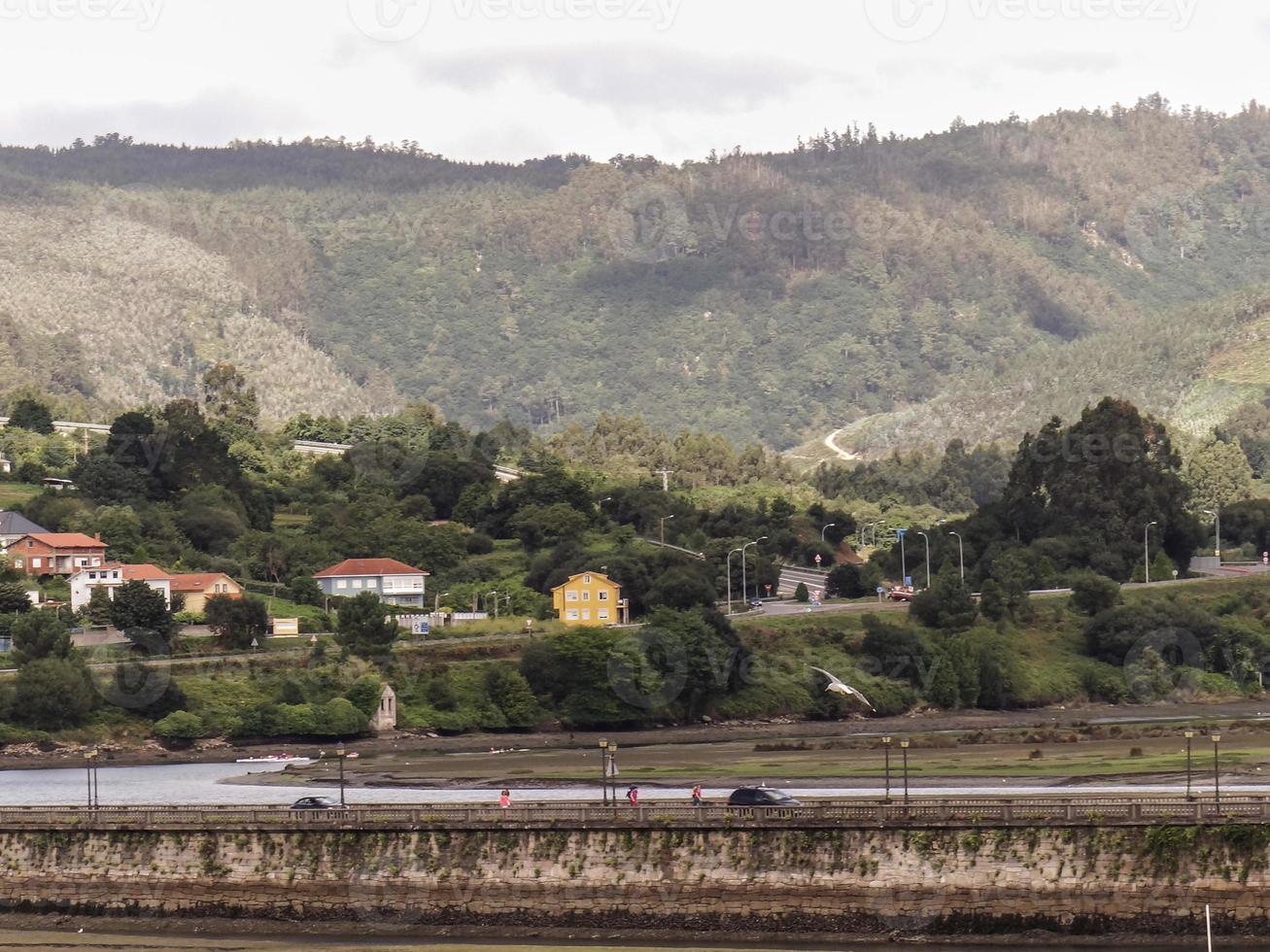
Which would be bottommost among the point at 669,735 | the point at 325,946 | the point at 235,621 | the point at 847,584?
the point at 325,946

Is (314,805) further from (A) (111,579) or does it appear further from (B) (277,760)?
(A) (111,579)

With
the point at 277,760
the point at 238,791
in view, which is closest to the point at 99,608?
the point at 277,760

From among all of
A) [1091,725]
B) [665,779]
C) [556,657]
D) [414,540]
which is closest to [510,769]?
[665,779]

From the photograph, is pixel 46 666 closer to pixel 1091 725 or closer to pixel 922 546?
pixel 1091 725

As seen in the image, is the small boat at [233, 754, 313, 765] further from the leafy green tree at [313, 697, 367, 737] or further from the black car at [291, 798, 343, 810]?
the black car at [291, 798, 343, 810]

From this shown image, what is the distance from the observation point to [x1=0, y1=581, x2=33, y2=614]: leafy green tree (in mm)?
150625

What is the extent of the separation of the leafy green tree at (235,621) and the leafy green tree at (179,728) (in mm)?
18494

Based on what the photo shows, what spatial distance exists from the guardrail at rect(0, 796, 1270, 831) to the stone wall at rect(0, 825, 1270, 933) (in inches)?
14.0

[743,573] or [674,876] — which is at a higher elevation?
[743,573]

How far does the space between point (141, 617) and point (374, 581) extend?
2958cm

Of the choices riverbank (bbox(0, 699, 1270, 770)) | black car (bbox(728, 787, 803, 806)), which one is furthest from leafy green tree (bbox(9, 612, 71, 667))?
black car (bbox(728, 787, 803, 806))

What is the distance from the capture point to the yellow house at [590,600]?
162 meters

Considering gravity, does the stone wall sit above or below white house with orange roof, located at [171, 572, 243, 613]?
below

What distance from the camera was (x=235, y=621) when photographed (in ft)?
484
